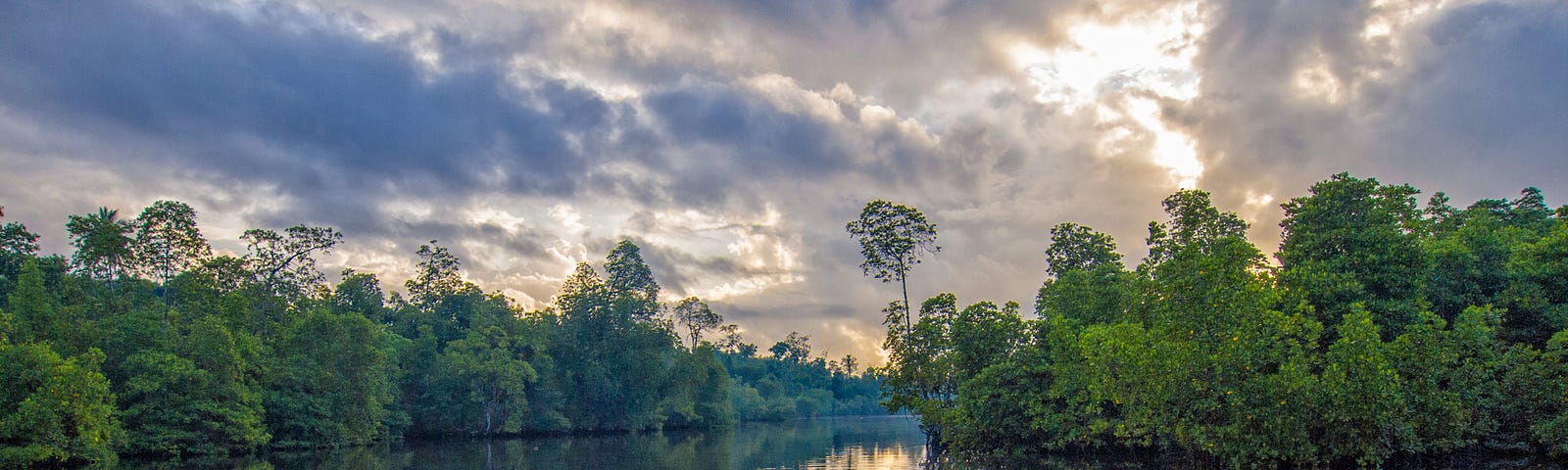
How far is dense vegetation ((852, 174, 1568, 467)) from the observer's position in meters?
22.8

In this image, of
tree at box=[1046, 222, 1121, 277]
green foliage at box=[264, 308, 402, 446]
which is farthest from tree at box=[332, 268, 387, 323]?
tree at box=[1046, 222, 1121, 277]

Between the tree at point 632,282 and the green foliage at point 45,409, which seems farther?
the tree at point 632,282

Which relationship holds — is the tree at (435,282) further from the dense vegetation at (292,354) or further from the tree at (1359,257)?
the tree at (1359,257)

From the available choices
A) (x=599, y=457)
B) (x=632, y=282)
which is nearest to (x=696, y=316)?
(x=632, y=282)

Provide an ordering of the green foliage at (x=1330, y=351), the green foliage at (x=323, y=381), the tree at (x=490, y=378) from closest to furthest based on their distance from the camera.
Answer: the green foliage at (x=1330, y=351), the green foliage at (x=323, y=381), the tree at (x=490, y=378)

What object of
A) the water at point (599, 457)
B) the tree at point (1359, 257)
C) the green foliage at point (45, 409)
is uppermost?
the tree at point (1359, 257)

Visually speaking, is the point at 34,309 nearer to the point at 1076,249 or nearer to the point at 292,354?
the point at 292,354

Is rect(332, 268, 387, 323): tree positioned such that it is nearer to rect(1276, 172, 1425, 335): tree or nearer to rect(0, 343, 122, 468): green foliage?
rect(0, 343, 122, 468): green foliage

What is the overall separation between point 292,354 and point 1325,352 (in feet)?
197

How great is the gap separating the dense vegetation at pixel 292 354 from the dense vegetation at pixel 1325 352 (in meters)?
11.4

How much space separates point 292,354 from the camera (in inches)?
2244

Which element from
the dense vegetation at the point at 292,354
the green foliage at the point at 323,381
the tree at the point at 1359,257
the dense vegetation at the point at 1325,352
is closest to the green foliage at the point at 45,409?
the dense vegetation at the point at 292,354

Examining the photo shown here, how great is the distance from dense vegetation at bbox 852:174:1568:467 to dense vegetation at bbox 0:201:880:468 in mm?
11377

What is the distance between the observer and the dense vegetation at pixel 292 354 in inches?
1575
